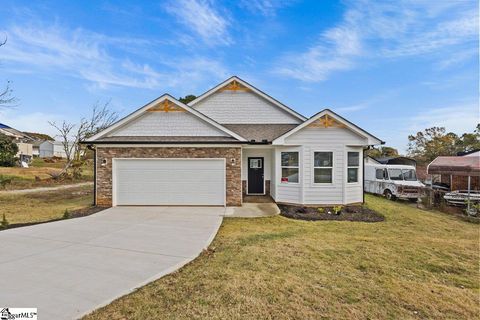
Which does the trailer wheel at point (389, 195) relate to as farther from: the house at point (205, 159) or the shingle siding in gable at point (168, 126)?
the shingle siding in gable at point (168, 126)

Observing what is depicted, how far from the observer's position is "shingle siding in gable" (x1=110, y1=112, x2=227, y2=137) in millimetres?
12273

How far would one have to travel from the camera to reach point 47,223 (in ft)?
28.3

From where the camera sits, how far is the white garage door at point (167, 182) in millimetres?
11875

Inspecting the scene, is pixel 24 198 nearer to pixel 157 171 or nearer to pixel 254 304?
pixel 157 171

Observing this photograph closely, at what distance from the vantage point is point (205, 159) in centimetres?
1190

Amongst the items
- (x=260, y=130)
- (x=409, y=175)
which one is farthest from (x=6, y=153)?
(x=409, y=175)

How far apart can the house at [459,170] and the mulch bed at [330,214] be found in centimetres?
783

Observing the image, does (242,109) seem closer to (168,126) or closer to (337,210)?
Result: (168,126)

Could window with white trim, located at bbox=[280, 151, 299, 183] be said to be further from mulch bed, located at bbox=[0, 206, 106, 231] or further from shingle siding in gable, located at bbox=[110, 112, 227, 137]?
mulch bed, located at bbox=[0, 206, 106, 231]

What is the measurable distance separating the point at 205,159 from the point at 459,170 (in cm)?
1491

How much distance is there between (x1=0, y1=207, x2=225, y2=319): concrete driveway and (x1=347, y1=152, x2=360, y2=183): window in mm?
6735

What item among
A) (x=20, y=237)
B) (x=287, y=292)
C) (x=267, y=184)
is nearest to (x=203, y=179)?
(x=267, y=184)

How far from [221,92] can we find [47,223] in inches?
415

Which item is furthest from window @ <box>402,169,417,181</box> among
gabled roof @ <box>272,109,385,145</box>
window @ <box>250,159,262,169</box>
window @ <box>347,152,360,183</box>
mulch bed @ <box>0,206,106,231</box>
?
mulch bed @ <box>0,206,106,231</box>
